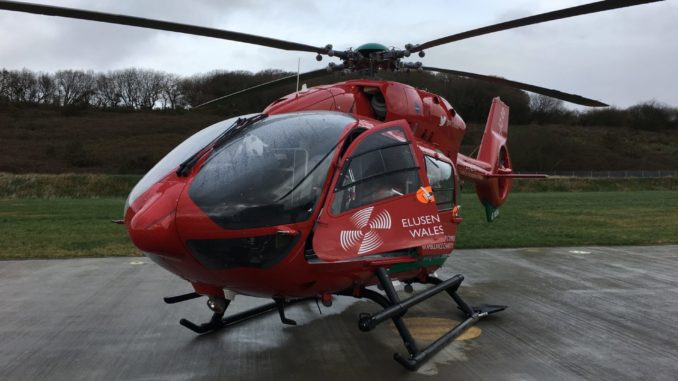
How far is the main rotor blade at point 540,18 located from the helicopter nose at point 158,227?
4177mm

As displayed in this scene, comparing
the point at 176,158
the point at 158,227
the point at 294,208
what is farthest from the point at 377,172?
the point at 158,227

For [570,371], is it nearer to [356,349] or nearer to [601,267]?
[356,349]

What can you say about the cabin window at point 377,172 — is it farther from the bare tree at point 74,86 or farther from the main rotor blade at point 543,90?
the bare tree at point 74,86

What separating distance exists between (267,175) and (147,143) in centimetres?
6490

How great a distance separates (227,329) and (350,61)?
3.91 m

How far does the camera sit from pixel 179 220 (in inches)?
166

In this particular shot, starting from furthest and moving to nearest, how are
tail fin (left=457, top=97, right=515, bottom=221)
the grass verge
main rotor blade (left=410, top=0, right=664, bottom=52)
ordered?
the grass verge
tail fin (left=457, top=97, right=515, bottom=221)
main rotor blade (left=410, top=0, right=664, bottom=52)

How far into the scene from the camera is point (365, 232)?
4934mm

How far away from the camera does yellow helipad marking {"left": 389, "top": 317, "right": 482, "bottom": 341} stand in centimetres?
614

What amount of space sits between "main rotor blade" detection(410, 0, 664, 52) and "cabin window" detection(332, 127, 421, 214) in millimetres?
1908

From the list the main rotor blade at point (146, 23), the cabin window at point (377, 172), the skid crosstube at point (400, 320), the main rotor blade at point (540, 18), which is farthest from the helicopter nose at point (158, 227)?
the main rotor blade at point (540, 18)

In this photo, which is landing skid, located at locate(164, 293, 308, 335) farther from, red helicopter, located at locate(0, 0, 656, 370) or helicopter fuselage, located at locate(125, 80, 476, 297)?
helicopter fuselage, located at locate(125, 80, 476, 297)

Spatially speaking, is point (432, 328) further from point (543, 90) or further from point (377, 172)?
point (543, 90)

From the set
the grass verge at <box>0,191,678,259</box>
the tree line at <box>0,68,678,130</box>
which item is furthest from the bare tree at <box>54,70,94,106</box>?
the grass verge at <box>0,191,678,259</box>
